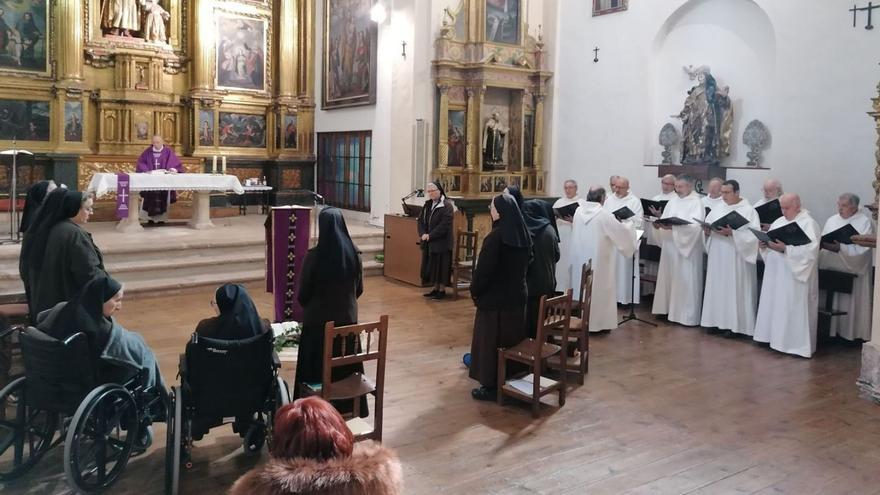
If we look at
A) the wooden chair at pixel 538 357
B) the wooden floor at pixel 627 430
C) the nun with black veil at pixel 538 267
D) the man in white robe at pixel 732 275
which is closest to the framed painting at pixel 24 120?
the wooden floor at pixel 627 430

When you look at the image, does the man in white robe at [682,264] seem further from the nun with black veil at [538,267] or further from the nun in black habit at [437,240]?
the nun with black veil at [538,267]

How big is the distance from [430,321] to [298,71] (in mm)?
8359

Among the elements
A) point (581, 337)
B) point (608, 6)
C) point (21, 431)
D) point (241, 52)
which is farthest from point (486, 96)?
point (21, 431)

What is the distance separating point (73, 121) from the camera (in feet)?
43.5

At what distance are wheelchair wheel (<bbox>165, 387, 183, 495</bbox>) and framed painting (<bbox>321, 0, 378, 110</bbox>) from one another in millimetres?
9990

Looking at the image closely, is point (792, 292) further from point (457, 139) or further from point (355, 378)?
point (457, 139)

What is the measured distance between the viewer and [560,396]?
240 inches

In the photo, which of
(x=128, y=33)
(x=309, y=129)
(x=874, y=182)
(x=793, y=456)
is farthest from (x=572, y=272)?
(x=128, y=33)

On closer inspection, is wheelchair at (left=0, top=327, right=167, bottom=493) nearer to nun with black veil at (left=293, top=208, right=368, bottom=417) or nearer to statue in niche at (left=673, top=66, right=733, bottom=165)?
nun with black veil at (left=293, top=208, right=368, bottom=417)

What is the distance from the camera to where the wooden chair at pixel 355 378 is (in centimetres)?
461

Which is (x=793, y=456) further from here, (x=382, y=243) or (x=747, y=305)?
(x=382, y=243)

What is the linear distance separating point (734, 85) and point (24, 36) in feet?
37.7

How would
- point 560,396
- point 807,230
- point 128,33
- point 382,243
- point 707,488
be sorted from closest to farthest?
point 707,488 → point 560,396 → point 807,230 → point 382,243 → point 128,33

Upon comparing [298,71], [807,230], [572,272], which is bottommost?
[572,272]
